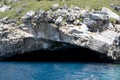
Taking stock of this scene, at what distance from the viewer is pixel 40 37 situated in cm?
4516

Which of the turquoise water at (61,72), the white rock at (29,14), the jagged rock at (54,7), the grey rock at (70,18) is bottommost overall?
the turquoise water at (61,72)

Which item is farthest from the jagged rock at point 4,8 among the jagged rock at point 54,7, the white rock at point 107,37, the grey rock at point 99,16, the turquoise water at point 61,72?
the white rock at point 107,37

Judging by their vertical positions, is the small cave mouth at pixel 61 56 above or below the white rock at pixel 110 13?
below

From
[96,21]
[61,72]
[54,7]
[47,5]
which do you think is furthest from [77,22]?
[61,72]

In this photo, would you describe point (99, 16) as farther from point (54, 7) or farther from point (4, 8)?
point (4, 8)

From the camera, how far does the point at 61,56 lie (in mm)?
51062

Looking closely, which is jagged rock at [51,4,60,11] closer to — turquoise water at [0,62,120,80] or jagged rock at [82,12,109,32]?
jagged rock at [82,12,109,32]

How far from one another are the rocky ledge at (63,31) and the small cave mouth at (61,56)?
87.9 inches

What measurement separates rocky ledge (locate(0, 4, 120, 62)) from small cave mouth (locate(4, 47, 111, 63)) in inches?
87.9

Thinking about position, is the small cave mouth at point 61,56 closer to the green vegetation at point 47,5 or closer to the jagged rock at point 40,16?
the jagged rock at point 40,16

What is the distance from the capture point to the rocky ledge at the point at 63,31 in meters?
42.9

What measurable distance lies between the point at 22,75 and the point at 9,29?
13.8 meters

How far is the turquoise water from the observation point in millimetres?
32597

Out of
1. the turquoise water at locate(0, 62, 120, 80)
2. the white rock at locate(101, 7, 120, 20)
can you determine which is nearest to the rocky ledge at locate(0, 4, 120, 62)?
the white rock at locate(101, 7, 120, 20)
